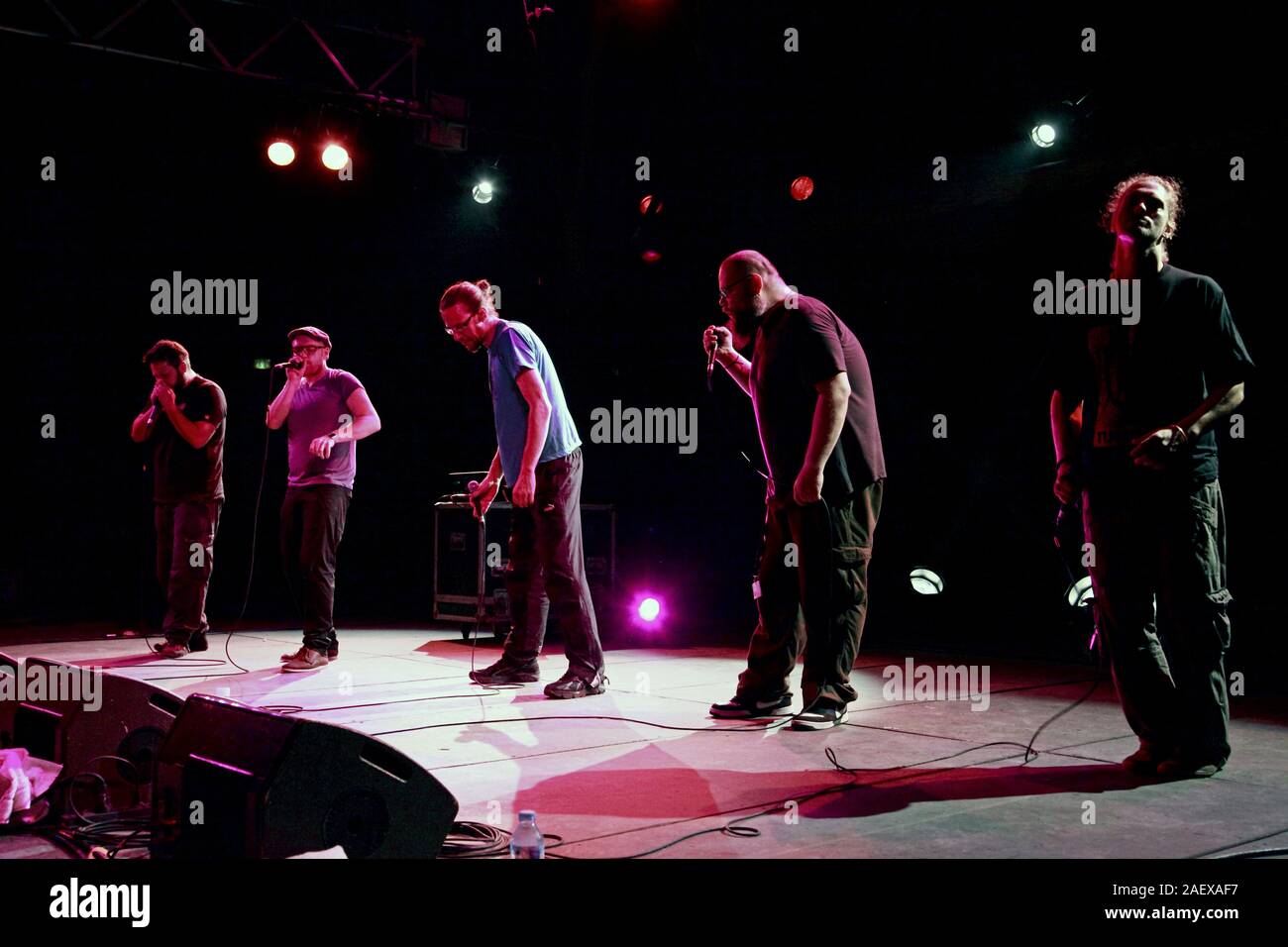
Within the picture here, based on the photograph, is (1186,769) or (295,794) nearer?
(295,794)

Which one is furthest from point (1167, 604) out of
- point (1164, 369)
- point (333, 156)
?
point (333, 156)

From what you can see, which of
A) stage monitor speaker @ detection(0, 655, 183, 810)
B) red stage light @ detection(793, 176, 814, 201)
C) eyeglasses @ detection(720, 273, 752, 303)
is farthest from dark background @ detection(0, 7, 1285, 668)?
stage monitor speaker @ detection(0, 655, 183, 810)

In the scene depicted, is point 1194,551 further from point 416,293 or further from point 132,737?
point 416,293

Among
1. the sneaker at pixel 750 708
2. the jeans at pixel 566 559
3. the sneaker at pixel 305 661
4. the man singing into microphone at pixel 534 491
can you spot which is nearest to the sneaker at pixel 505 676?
the man singing into microphone at pixel 534 491

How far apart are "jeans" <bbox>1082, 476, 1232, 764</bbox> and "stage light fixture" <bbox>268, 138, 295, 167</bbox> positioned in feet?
24.7

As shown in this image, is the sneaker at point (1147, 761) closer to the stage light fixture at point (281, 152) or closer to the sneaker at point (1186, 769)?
the sneaker at point (1186, 769)

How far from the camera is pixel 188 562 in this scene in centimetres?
666

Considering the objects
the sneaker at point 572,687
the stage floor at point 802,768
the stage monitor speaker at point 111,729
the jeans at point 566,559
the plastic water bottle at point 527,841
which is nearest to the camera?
the plastic water bottle at point 527,841

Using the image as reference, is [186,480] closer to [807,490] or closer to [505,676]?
[505,676]

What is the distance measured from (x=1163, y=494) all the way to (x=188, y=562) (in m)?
5.58

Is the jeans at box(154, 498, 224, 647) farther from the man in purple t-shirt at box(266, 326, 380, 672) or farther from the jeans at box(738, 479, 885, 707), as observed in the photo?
the jeans at box(738, 479, 885, 707)

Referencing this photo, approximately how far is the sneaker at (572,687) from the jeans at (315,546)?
5.62 ft

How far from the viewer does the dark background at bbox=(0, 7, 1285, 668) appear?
6.66 m

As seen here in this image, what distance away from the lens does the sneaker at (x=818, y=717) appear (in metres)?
4.18
